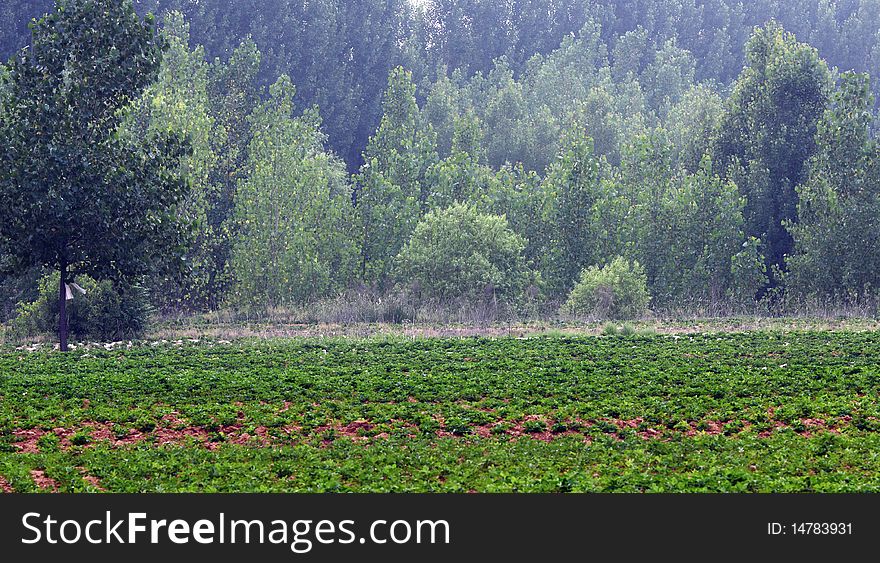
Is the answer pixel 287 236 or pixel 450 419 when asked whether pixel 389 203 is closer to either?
pixel 287 236

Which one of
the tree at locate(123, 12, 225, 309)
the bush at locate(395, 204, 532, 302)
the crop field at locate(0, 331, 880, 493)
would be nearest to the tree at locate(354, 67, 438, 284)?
the bush at locate(395, 204, 532, 302)

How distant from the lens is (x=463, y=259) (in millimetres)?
40250

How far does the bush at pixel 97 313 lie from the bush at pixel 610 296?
15065 mm

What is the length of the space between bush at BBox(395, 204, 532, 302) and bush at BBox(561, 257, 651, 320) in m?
2.48

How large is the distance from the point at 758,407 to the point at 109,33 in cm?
1916

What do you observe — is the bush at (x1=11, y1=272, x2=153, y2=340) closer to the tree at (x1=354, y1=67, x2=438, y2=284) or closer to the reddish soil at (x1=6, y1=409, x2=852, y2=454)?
the tree at (x1=354, y1=67, x2=438, y2=284)

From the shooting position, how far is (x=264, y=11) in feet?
238

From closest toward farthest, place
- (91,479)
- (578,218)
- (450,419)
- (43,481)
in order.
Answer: (43,481) → (91,479) → (450,419) → (578,218)

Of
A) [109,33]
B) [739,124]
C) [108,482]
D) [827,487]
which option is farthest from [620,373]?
[739,124]

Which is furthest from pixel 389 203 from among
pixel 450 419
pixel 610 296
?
pixel 450 419

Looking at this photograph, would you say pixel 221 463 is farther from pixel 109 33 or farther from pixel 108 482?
pixel 109 33

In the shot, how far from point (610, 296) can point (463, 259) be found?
5.54m

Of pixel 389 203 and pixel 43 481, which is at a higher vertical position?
pixel 389 203

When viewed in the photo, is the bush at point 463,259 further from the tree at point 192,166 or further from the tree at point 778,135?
the tree at point 778,135
